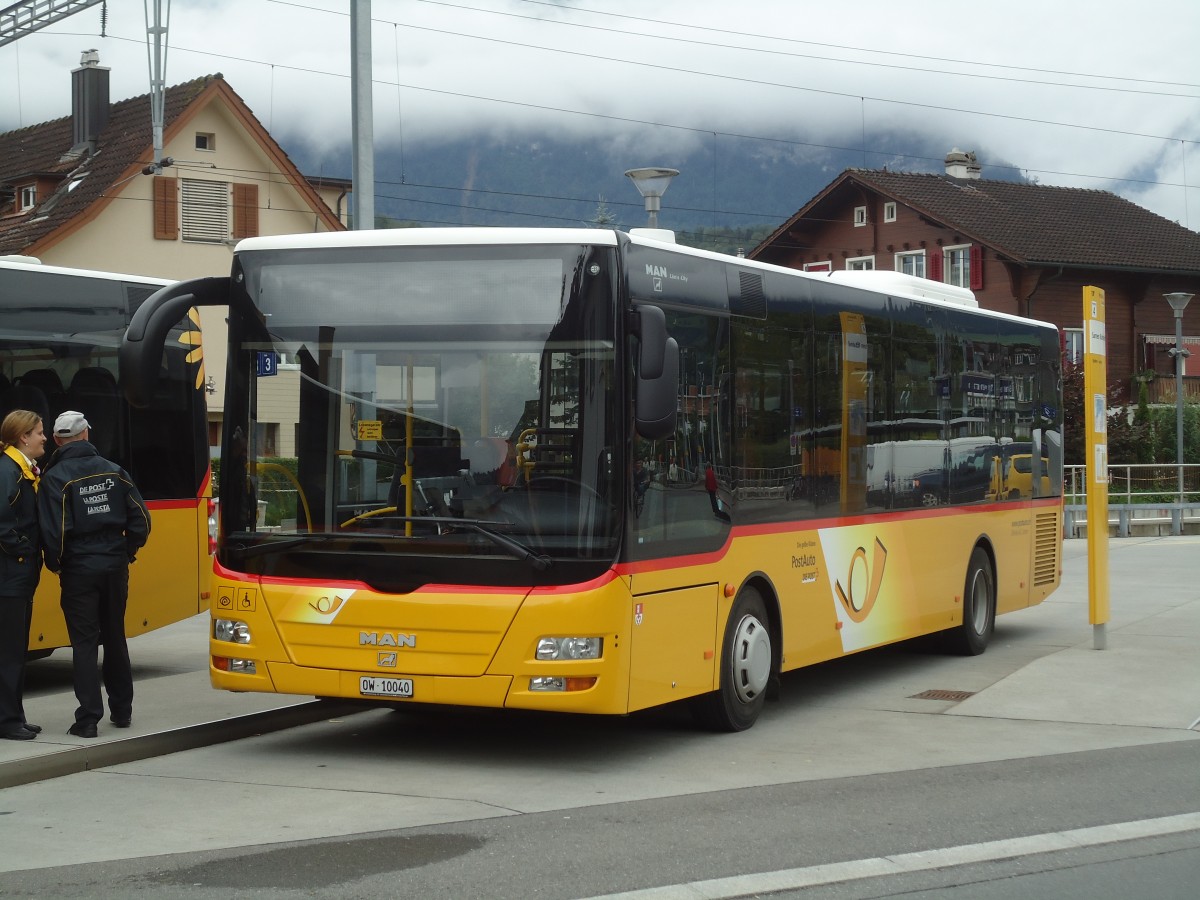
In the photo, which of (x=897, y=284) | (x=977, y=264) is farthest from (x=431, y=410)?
(x=977, y=264)

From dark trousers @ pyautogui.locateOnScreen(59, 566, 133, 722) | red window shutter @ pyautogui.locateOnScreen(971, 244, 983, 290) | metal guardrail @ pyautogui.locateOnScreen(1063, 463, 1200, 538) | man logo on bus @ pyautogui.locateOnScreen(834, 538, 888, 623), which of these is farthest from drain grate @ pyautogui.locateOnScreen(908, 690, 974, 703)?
red window shutter @ pyautogui.locateOnScreen(971, 244, 983, 290)

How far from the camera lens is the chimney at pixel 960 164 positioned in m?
66.3

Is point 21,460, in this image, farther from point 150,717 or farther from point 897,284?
point 897,284

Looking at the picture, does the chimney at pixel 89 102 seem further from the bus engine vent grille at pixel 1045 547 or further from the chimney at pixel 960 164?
the bus engine vent grille at pixel 1045 547

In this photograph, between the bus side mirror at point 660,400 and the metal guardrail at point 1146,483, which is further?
the metal guardrail at point 1146,483

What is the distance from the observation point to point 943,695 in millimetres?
12648

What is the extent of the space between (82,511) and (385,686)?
219 centimetres

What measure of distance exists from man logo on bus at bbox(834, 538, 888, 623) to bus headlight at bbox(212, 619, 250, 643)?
4.43 metres

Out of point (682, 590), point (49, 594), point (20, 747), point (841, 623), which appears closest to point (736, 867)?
point (682, 590)

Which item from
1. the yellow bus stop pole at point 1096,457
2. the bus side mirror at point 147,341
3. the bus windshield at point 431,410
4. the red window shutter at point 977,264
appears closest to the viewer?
the bus side mirror at point 147,341

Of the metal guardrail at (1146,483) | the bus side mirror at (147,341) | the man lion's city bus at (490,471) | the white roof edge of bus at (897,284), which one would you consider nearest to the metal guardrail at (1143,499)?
the metal guardrail at (1146,483)

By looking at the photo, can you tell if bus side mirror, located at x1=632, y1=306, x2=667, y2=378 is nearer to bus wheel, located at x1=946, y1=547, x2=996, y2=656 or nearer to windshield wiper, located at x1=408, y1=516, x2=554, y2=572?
windshield wiper, located at x1=408, y1=516, x2=554, y2=572

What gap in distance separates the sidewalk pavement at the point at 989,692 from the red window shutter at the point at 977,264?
126 feet

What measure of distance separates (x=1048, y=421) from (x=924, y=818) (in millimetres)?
10052
